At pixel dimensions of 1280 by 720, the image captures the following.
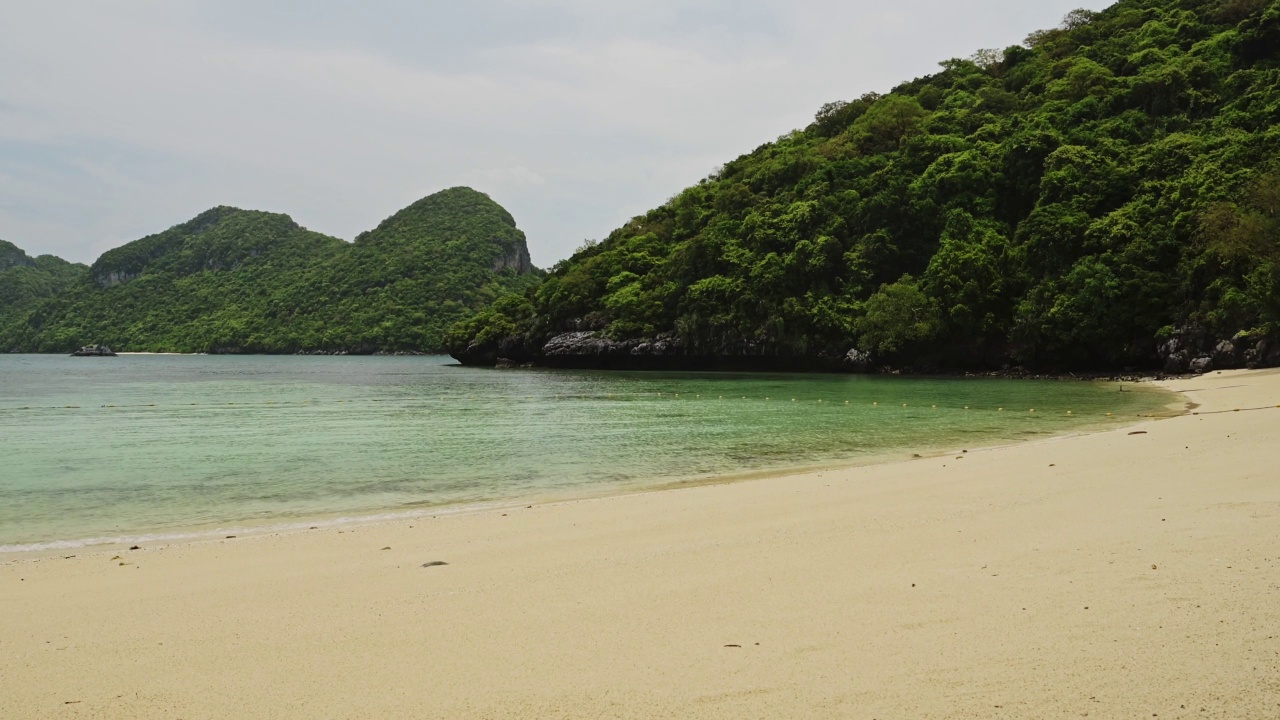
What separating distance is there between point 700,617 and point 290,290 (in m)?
187

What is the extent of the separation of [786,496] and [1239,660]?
6.32 meters

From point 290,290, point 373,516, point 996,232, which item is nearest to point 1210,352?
point 996,232

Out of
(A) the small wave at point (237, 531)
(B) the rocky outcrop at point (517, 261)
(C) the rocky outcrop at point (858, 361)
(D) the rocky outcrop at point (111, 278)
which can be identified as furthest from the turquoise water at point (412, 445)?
(D) the rocky outcrop at point (111, 278)

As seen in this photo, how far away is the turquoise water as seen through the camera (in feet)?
36.6

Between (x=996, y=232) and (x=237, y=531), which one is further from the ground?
(x=996, y=232)

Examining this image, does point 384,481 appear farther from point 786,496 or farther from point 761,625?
point 761,625

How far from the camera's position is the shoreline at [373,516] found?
8.52m

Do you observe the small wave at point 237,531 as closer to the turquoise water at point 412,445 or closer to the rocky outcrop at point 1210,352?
the turquoise water at point 412,445

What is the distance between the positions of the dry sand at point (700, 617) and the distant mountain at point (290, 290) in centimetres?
14571

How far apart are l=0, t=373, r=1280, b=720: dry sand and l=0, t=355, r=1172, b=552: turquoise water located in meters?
3.29

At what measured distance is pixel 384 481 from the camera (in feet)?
43.6

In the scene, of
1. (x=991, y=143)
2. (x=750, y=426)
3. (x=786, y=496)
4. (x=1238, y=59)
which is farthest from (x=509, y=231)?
(x=786, y=496)

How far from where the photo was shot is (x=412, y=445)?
18766mm

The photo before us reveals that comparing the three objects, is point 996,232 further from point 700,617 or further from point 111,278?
point 111,278
